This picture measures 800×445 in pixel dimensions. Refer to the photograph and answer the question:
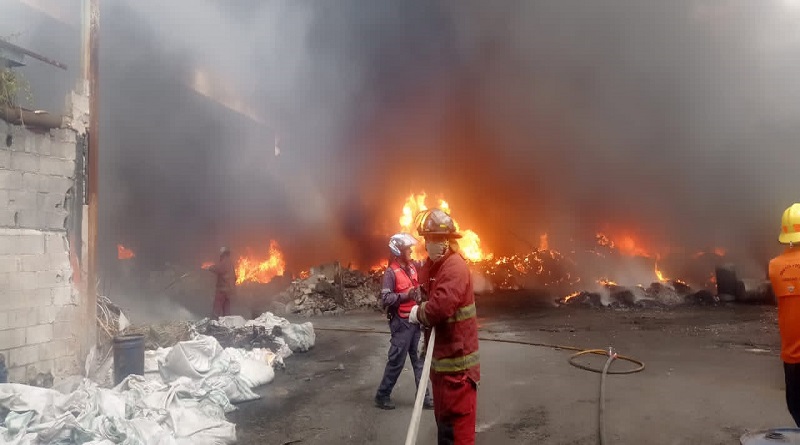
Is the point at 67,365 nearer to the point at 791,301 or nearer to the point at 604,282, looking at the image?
the point at 791,301

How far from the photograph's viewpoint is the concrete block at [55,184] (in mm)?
5535

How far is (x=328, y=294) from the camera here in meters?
15.7

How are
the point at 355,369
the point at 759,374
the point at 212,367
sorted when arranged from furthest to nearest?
the point at 355,369
the point at 759,374
the point at 212,367

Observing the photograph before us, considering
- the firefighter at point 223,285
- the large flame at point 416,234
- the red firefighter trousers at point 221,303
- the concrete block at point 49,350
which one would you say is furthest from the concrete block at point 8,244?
the large flame at point 416,234

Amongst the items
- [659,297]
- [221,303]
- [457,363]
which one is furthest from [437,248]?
[659,297]

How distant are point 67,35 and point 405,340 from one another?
36.5 feet

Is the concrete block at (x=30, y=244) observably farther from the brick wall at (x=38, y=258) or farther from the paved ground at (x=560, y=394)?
the paved ground at (x=560, y=394)

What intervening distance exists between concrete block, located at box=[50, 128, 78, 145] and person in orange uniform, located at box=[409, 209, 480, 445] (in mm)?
4723

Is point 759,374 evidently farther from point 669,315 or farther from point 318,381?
point 669,315

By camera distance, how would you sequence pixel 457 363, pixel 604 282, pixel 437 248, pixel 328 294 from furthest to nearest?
1. pixel 604 282
2. pixel 328 294
3. pixel 437 248
4. pixel 457 363

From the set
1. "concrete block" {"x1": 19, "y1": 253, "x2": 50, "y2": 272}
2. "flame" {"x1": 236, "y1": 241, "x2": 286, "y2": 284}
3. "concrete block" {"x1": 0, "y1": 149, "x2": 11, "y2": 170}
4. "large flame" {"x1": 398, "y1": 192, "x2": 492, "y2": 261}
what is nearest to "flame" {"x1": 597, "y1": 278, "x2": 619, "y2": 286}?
"large flame" {"x1": 398, "y1": 192, "x2": 492, "y2": 261}

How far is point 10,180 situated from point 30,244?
2.25 feet

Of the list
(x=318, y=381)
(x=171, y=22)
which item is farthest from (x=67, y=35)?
(x=318, y=381)

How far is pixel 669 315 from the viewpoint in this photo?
41.5 ft
